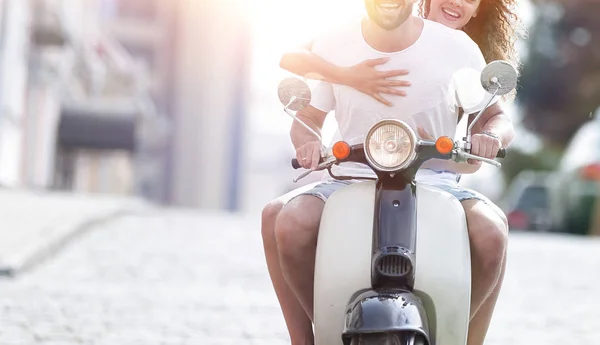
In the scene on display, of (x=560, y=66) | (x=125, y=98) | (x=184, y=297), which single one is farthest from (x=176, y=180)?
(x=184, y=297)

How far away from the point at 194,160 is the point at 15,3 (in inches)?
1204

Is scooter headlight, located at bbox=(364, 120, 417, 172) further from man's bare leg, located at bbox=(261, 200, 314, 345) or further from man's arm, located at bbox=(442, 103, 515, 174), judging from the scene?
man's bare leg, located at bbox=(261, 200, 314, 345)

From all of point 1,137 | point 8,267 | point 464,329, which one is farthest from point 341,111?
point 1,137

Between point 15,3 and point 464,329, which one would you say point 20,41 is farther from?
point 464,329

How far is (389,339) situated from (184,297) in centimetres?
506

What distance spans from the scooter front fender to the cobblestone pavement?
2599 mm

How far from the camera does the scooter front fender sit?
2.98m

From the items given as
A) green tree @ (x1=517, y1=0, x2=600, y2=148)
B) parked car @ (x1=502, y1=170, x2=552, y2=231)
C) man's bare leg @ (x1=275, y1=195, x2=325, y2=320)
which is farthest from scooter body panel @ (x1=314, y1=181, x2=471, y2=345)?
green tree @ (x1=517, y1=0, x2=600, y2=148)

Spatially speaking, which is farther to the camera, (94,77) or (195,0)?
(195,0)

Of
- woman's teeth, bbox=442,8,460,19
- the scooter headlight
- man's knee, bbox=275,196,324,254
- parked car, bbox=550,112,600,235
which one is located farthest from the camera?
parked car, bbox=550,112,600,235

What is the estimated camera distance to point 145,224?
16.7 meters

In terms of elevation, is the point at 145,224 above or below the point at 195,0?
below

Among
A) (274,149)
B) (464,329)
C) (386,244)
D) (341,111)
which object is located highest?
(341,111)

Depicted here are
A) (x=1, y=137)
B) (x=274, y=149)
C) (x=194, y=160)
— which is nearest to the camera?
(x=1, y=137)
